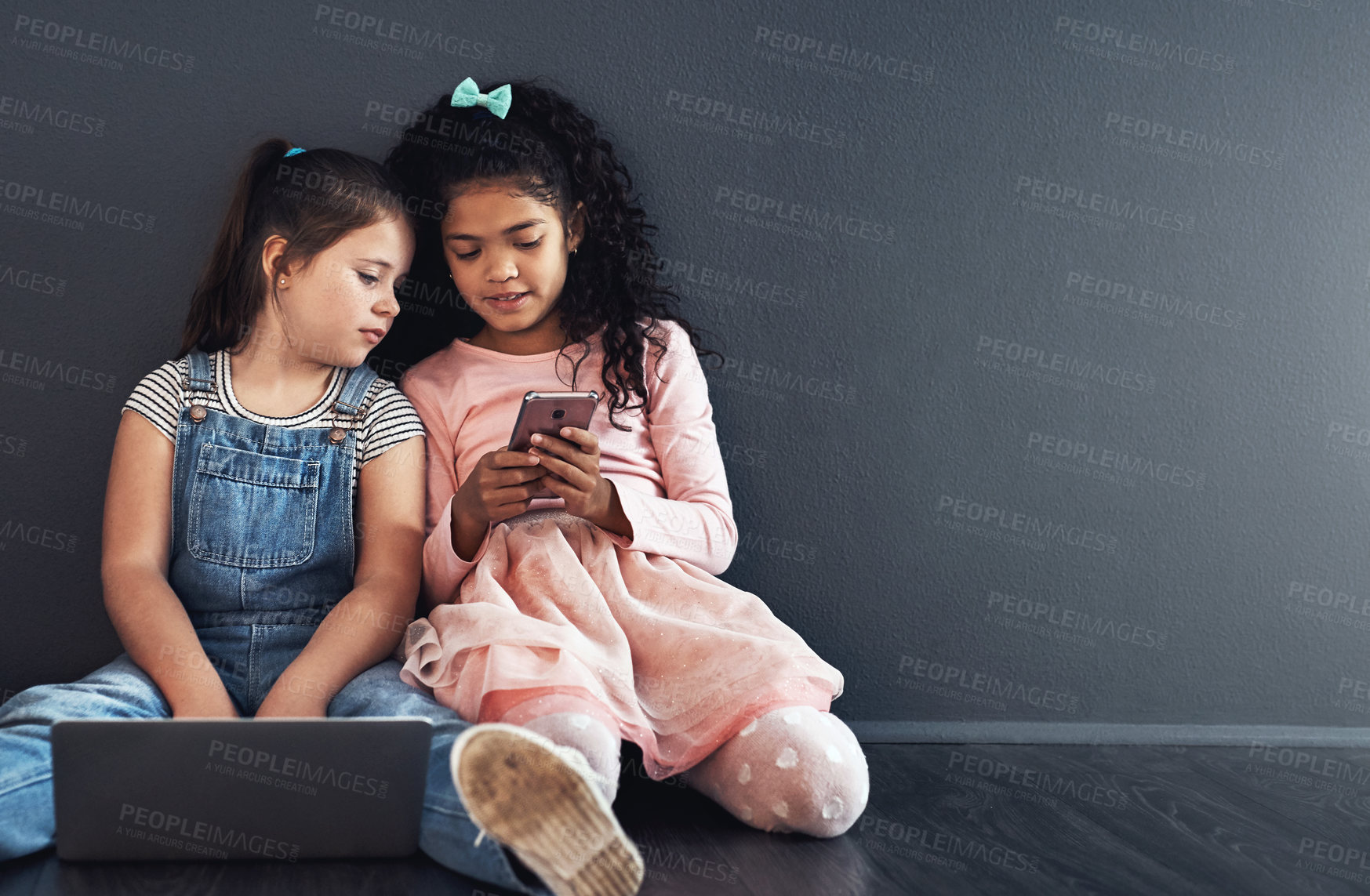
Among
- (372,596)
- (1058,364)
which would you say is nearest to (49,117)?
(372,596)

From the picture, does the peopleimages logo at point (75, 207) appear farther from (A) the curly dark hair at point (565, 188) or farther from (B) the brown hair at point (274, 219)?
(A) the curly dark hair at point (565, 188)

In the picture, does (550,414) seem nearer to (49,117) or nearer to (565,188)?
(565,188)

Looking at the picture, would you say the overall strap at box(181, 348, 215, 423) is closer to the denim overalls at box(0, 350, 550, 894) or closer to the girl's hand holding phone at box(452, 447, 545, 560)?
the denim overalls at box(0, 350, 550, 894)

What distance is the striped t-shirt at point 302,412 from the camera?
1419 mm

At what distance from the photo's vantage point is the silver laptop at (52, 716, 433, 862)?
40.0 inches

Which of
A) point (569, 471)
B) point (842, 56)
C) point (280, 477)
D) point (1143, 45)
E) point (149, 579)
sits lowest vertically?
point (149, 579)

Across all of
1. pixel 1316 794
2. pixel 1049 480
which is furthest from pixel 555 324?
pixel 1316 794

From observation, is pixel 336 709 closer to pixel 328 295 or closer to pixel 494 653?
pixel 494 653

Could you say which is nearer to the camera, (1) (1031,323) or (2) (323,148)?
(2) (323,148)

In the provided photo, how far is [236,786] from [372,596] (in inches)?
14.9

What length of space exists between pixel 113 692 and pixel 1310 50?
7.40 ft

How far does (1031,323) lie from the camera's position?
1876 millimetres

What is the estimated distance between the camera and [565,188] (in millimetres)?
1563

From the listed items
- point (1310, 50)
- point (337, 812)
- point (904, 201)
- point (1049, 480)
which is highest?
point (1310, 50)
